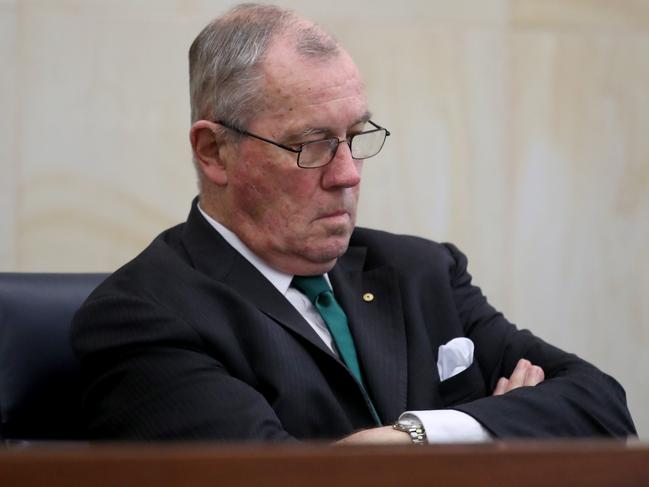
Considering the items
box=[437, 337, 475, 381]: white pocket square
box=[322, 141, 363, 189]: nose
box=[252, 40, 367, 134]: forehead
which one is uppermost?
box=[252, 40, 367, 134]: forehead

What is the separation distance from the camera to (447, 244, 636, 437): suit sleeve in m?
2.26

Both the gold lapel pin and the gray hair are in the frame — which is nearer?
the gray hair

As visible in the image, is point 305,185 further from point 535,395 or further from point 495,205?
point 495,205

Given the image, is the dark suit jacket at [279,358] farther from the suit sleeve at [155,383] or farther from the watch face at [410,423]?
the watch face at [410,423]

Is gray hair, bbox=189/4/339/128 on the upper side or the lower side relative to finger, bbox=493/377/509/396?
upper

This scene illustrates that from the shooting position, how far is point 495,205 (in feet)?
13.2

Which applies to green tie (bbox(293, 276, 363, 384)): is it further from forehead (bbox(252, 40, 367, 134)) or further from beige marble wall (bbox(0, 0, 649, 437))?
beige marble wall (bbox(0, 0, 649, 437))

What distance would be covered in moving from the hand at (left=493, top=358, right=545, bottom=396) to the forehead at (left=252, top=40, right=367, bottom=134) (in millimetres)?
640

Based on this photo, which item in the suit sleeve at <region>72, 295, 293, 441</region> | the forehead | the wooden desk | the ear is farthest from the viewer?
the ear

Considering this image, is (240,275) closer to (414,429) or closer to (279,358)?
(279,358)

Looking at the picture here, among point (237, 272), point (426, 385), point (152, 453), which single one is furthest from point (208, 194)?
point (152, 453)

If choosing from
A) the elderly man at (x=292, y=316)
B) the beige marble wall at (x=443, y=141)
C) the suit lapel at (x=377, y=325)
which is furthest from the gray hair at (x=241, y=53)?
the beige marble wall at (x=443, y=141)

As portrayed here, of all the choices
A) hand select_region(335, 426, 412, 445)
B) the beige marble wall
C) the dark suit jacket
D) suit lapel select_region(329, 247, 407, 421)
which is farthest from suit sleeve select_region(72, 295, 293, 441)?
the beige marble wall

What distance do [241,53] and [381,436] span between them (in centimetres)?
87
